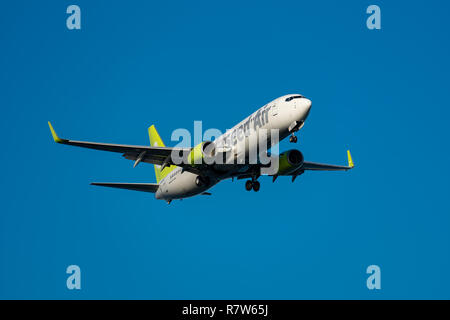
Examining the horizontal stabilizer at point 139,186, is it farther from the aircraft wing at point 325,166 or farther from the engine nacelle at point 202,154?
the aircraft wing at point 325,166

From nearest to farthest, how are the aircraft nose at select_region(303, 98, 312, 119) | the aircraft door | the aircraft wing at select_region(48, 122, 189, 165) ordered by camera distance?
1. the aircraft nose at select_region(303, 98, 312, 119)
2. the aircraft door
3. the aircraft wing at select_region(48, 122, 189, 165)

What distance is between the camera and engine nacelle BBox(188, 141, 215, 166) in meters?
43.4

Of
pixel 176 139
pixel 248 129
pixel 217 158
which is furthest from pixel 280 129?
pixel 176 139

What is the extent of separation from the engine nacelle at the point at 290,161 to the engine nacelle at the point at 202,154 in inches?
251

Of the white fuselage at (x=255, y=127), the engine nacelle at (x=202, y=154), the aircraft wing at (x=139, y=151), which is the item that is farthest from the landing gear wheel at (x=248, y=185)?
the aircraft wing at (x=139, y=151)

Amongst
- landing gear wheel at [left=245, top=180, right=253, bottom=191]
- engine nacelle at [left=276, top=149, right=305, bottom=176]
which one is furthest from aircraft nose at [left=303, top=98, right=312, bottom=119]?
landing gear wheel at [left=245, top=180, right=253, bottom=191]

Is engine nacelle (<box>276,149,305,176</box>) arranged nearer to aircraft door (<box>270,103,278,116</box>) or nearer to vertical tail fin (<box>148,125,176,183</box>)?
A: aircraft door (<box>270,103,278,116</box>)

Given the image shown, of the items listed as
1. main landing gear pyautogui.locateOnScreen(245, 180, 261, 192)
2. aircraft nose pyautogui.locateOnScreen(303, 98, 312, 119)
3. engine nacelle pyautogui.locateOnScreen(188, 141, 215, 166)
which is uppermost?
aircraft nose pyautogui.locateOnScreen(303, 98, 312, 119)

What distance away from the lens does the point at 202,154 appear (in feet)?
142
